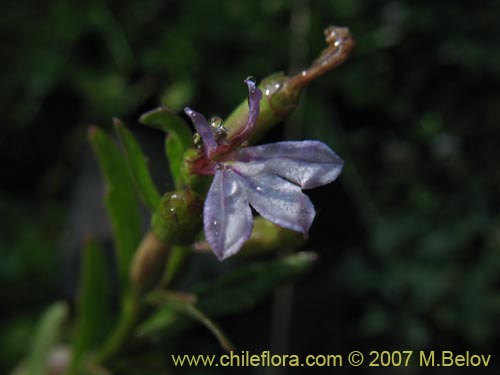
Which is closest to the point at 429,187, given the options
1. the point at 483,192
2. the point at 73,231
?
the point at 483,192

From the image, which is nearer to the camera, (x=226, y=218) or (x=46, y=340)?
(x=226, y=218)

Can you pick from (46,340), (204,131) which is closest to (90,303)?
(46,340)

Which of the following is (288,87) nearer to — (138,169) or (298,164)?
(298,164)

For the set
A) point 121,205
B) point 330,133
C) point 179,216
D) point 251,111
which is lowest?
point 330,133

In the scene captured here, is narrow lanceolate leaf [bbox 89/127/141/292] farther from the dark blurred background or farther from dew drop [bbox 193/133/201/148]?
the dark blurred background

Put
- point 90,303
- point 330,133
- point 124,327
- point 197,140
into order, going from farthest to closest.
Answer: point 330,133 < point 90,303 < point 124,327 < point 197,140

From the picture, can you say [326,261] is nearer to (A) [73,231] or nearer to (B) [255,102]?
(A) [73,231]

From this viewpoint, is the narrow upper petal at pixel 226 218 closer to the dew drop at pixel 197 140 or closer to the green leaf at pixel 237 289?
the dew drop at pixel 197 140
